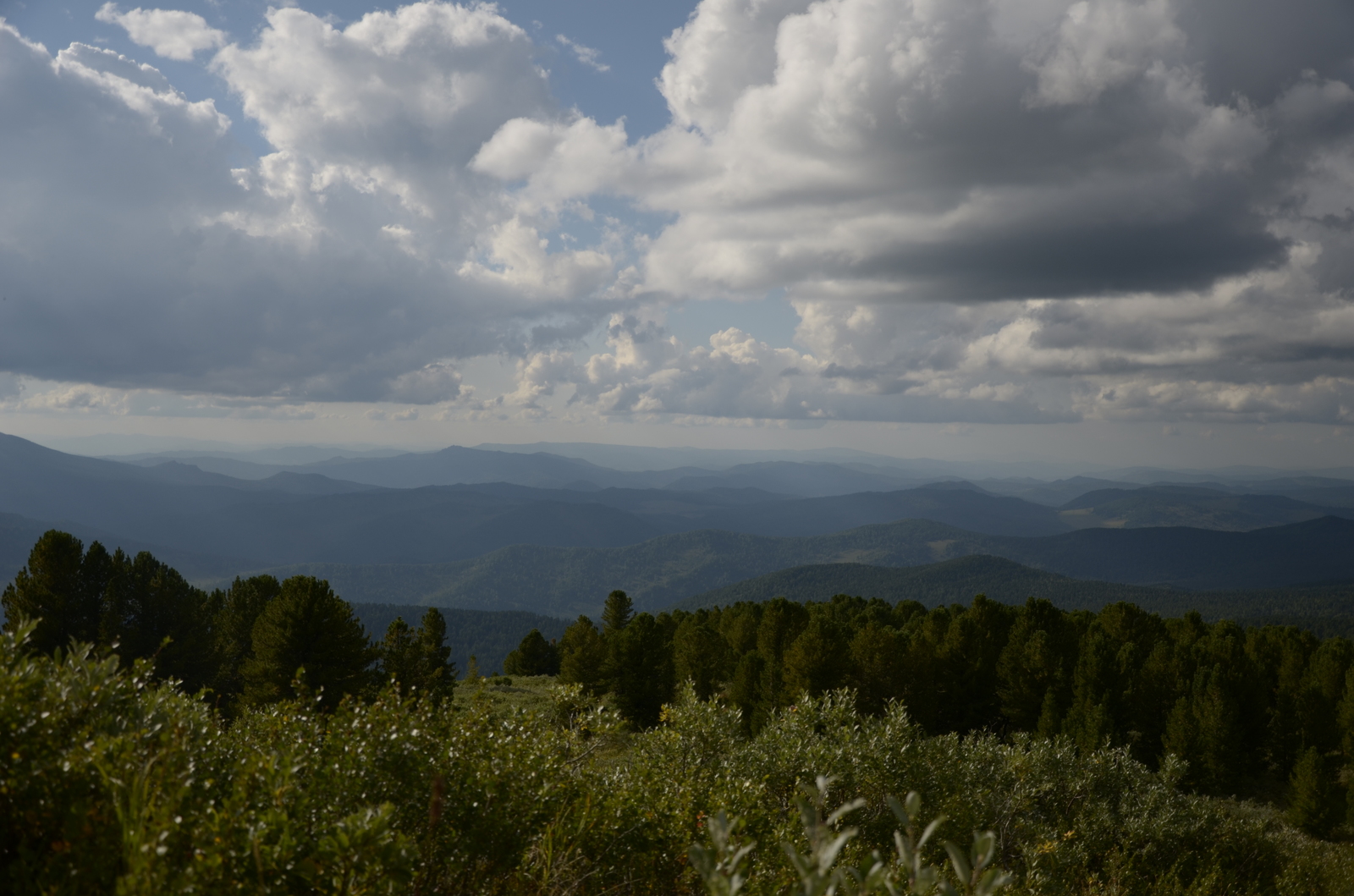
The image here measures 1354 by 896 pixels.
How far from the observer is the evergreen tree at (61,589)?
139 ft

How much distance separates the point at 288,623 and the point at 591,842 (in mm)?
36361

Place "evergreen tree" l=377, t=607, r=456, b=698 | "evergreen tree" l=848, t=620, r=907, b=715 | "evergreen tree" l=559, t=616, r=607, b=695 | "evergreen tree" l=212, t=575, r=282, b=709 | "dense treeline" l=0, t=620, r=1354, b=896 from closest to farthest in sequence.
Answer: "dense treeline" l=0, t=620, r=1354, b=896 → "evergreen tree" l=377, t=607, r=456, b=698 → "evergreen tree" l=848, t=620, r=907, b=715 → "evergreen tree" l=212, t=575, r=282, b=709 → "evergreen tree" l=559, t=616, r=607, b=695

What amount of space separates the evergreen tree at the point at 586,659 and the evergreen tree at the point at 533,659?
111 ft

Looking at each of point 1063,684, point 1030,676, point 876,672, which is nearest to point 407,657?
point 876,672

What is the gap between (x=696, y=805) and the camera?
42.3 ft

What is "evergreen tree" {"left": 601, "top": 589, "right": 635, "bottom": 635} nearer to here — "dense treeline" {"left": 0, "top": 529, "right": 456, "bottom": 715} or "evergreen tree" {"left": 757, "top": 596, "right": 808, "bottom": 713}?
"evergreen tree" {"left": 757, "top": 596, "right": 808, "bottom": 713}

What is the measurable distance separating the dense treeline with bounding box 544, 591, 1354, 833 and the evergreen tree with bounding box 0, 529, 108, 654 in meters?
35.0

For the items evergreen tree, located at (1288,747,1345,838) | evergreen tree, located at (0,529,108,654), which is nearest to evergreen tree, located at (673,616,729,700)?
evergreen tree, located at (1288,747,1345,838)

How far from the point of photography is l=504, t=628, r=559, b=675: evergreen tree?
97.3m

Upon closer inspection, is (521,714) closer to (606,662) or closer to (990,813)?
(990,813)

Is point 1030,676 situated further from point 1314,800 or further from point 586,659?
point 586,659

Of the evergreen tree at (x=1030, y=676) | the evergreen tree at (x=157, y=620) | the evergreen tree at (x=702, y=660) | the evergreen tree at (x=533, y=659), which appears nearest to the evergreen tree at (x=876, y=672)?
the evergreen tree at (x=1030, y=676)

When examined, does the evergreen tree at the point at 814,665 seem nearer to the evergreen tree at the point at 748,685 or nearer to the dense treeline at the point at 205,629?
the evergreen tree at the point at 748,685

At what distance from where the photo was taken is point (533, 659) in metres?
99.1
